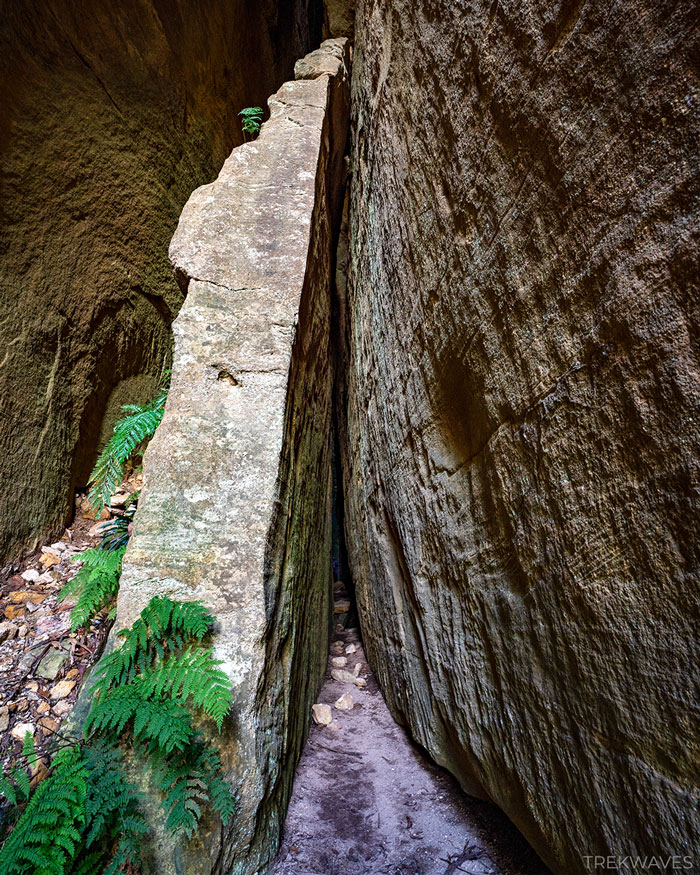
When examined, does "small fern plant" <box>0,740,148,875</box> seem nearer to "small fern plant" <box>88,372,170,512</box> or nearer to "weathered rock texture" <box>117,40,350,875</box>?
"weathered rock texture" <box>117,40,350,875</box>

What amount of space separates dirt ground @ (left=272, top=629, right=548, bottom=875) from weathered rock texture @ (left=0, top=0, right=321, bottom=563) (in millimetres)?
2097

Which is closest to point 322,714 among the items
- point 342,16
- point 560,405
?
point 560,405

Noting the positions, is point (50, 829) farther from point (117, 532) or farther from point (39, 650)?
point (117, 532)

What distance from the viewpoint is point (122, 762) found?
1436mm

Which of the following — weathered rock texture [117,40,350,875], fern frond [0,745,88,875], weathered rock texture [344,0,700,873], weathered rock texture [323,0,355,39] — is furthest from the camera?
weathered rock texture [323,0,355,39]

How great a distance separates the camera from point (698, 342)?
2.54ft

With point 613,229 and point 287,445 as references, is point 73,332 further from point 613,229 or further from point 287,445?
point 613,229

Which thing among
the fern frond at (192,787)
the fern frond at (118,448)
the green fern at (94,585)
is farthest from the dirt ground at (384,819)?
the fern frond at (118,448)

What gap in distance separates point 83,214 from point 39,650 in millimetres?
3030

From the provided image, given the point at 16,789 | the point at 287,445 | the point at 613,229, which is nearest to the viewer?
the point at 613,229

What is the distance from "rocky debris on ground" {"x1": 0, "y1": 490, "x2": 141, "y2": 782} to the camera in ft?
5.83

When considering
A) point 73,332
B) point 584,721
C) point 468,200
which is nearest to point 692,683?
point 584,721

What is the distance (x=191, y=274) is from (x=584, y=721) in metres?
2.48

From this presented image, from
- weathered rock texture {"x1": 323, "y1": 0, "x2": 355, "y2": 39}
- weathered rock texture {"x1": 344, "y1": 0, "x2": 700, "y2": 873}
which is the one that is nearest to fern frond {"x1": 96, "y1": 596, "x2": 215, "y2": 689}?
weathered rock texture {"x1": 344, "y1": 0, "x2": 700, "y2": 873}
